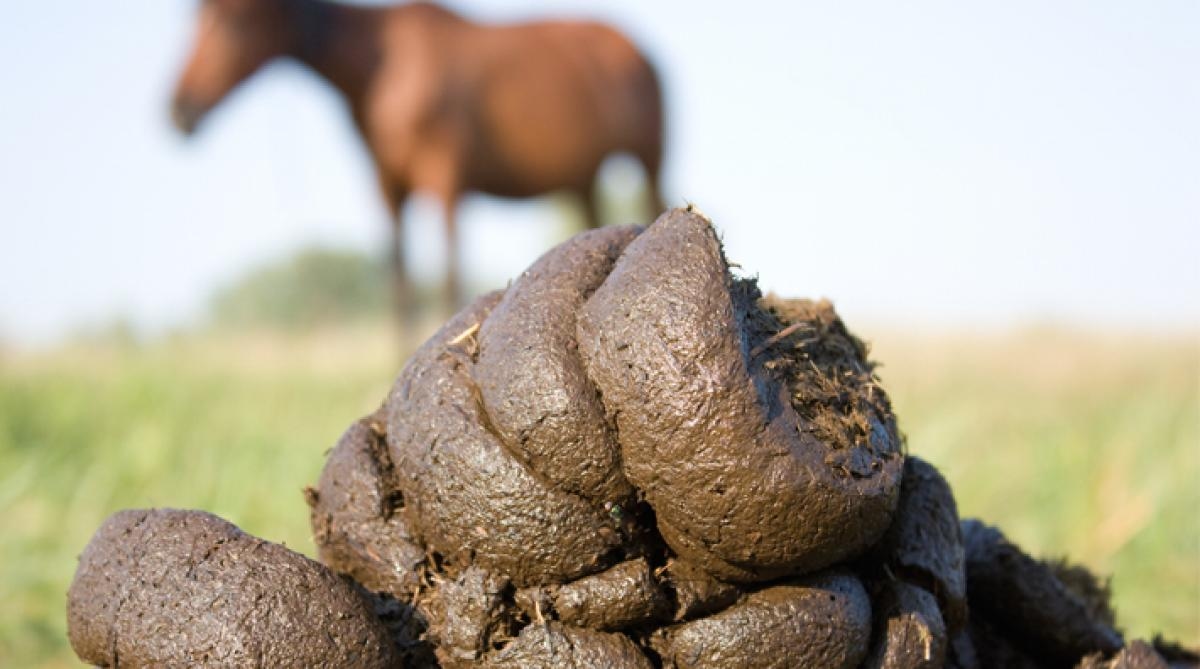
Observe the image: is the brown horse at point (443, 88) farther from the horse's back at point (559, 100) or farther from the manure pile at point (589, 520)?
the manure pile at point (589, 520)

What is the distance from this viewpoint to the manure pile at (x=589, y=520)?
4.91ft

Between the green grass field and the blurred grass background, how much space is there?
1 cm

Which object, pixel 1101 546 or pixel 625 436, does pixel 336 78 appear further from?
pixel 625 436

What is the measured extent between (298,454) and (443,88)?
4.42 m

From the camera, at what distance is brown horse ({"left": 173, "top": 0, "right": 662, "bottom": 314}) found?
353 inches

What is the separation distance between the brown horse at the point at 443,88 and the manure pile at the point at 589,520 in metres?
7.56

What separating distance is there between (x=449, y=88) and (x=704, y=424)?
822cm

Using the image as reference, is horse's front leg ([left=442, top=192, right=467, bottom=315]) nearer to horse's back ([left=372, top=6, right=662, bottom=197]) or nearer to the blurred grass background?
horse's back ([left=372, top=6, right=662, bottom=197])

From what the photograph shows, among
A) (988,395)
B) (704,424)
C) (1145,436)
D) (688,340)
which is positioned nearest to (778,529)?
(704,424)

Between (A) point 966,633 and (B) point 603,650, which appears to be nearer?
(B) point 603,650

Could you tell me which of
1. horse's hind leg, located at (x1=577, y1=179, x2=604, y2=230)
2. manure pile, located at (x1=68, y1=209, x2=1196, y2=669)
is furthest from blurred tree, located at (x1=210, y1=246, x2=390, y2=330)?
manure pile, located at (x1=68, y1=209, x2=1196, y2=669)

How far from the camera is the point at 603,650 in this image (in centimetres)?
154

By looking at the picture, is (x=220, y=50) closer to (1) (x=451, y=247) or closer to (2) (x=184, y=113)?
(2) (x=184, y=113)

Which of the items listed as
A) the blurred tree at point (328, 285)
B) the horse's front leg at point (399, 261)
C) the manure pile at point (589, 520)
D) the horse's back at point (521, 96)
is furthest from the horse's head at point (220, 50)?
the blurred tree at point (328, 285)
